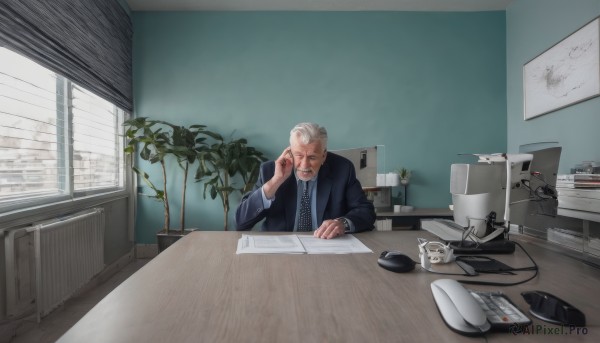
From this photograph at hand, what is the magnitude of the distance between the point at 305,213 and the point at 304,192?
11 centimetres

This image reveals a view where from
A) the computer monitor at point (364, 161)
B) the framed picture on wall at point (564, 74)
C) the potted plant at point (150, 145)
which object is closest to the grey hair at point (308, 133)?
the computer monitor at point (364, 161)

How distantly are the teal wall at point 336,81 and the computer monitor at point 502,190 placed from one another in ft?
8.28

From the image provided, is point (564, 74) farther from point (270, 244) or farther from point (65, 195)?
point (65, 195)

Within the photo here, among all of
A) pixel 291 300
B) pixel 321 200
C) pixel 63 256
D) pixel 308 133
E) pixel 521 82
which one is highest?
pixel 521 82

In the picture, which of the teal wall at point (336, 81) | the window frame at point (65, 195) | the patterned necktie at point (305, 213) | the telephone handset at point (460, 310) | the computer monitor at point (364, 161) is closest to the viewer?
the telephone handset at point (460, 310)

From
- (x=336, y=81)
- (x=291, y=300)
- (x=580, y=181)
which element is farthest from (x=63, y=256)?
(x=580, y=181)

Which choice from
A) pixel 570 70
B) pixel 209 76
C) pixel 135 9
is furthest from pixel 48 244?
pixel 570 70

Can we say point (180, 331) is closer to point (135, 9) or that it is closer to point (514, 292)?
point (514, 292)

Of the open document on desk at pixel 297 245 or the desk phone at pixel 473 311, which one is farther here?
the open document on desk at pixel 297 245

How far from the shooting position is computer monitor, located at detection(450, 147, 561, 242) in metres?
1.20

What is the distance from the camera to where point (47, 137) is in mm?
2289

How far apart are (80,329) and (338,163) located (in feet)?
4.73

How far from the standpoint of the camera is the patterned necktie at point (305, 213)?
1.75m

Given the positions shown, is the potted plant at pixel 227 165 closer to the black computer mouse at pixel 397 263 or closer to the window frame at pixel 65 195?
the window frame at pixel 65 195
